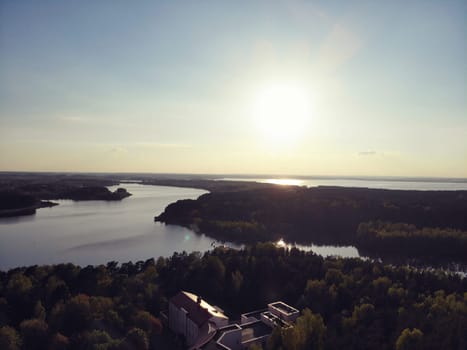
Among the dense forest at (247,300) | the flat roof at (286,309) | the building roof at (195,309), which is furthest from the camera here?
the flat roof at (286,309)

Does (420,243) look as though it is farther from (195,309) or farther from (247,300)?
(195,309)

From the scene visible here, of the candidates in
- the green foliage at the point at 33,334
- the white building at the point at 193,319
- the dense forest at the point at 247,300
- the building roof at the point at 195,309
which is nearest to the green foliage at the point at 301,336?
the dense forest at the point at 247,300

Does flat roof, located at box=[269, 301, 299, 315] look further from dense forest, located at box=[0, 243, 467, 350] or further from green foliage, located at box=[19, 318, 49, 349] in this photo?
green foliage, located at box=[19, 318, 49, 349]

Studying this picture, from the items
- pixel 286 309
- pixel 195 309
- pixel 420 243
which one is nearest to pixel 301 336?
pixel 286 309

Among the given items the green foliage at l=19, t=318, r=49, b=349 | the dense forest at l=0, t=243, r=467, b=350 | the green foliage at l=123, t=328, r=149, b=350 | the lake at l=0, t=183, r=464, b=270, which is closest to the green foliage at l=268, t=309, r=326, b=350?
the dense forest at l=0, t=243, r=467, b=350

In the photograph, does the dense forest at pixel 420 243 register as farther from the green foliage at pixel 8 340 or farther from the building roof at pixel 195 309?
the green foliage at pixel 8 340
